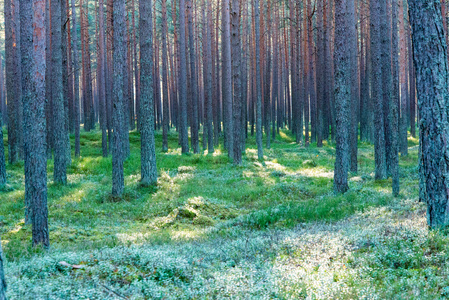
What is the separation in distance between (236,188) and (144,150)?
3529 millimetres

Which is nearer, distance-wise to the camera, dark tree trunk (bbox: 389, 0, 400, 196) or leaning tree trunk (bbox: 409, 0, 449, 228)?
leaning tree trunk (bbox: 409, 0, 449, 228)

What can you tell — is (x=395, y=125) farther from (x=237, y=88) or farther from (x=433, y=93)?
(x=237, y=88)

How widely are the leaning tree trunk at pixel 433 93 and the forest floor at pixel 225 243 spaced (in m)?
0.68

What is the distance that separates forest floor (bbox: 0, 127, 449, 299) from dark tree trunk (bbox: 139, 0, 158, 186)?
62 centimetres

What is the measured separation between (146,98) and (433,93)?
9557 millimetres

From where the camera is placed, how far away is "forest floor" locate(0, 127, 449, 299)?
422cm

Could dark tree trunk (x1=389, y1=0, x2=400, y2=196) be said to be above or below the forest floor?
above

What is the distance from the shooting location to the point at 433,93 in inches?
232

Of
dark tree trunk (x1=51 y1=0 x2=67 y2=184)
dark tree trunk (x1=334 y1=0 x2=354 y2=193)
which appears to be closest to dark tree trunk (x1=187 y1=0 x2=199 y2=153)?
dark tree trunk (x1=51 y1=0 x2=67 y2=184)

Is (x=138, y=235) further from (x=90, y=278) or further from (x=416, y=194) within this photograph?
(x=416, y=194)

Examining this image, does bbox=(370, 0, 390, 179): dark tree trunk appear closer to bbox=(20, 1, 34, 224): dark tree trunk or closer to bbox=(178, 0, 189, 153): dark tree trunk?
bbox=(20, 1, 34, 224): dark tree trunk

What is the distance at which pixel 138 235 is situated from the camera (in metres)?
7.65

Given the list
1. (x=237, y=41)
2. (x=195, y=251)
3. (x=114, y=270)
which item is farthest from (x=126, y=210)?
(x=237, y=41)

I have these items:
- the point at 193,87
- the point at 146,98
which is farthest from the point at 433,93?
the point at 193,87
